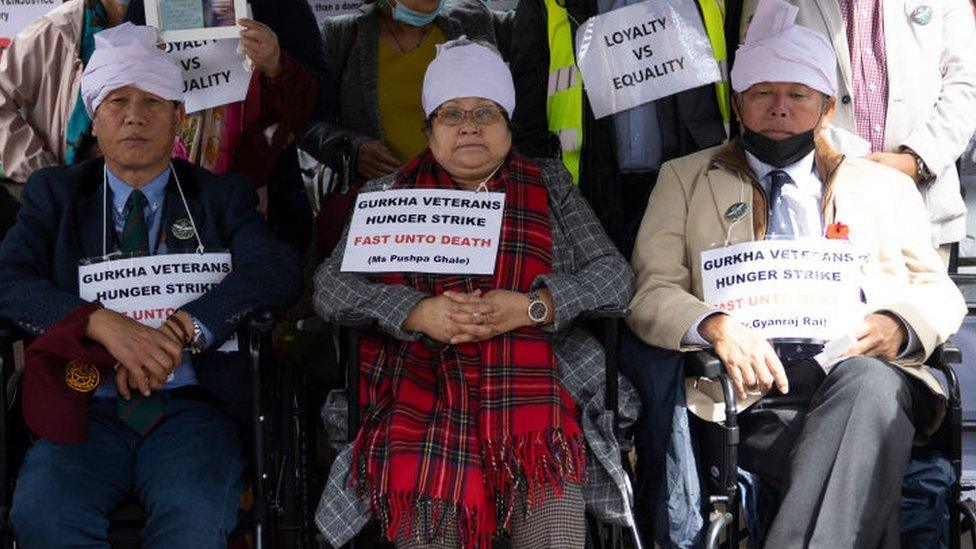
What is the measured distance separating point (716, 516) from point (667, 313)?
61cm

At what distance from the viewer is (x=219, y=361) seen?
13.4 feet

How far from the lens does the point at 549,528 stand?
3740mm

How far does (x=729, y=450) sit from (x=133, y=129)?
6.56 feet

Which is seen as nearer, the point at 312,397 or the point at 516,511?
the point at 516,511

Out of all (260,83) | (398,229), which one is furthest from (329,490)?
(260,83)

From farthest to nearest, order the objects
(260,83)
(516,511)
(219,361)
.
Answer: (260,83) → (219,361) → (516,511)

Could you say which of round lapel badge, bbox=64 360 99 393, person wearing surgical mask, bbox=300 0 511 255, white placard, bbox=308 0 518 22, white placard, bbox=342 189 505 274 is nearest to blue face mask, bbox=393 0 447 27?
person wearing surgical mask, bbox=300 0 511 255

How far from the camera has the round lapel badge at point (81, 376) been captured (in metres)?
3.84

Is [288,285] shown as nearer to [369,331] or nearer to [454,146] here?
[369,331]

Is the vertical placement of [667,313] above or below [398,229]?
below

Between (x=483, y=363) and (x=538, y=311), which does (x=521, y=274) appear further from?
(x=483, y=363)

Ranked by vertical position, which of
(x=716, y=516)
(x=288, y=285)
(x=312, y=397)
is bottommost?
(x=716, y=516)

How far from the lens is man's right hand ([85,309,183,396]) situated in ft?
12.5

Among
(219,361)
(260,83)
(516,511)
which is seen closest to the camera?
(516,511)
